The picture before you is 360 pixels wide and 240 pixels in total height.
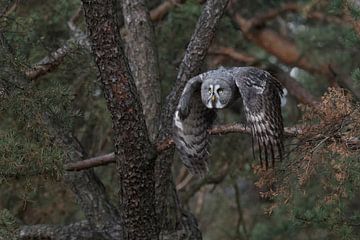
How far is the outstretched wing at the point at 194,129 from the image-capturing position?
4922mm

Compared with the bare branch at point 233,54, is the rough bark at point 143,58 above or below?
above

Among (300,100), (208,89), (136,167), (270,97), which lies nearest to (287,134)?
(270,97)

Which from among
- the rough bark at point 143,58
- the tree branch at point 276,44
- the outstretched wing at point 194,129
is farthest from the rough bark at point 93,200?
the tree branch at point 276,44

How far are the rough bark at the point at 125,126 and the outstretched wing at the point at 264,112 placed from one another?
0.67m

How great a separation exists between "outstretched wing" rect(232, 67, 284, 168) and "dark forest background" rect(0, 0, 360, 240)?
4.6 inches

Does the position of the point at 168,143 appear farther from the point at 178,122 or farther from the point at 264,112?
the point at 264,112

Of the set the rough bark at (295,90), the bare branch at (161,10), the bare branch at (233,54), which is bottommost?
the rough bark at (295,90)

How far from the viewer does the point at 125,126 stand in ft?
15.6

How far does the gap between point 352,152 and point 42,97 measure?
1865mm

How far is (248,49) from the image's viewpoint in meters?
9.58

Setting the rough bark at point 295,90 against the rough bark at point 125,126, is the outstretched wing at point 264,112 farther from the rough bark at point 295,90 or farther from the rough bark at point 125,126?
the rough bark at point 295,90

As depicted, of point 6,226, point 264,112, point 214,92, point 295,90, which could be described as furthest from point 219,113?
point 6,226

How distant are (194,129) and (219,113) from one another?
7.40 feet

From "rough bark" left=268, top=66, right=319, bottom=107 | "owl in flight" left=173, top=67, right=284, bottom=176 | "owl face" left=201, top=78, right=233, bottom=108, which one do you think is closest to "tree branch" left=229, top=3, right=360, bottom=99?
"rough bark" left=268, top=66, right=319, bottom=107
